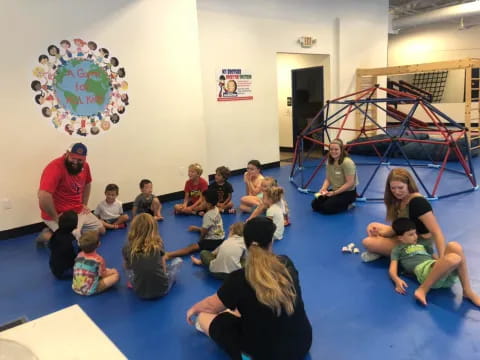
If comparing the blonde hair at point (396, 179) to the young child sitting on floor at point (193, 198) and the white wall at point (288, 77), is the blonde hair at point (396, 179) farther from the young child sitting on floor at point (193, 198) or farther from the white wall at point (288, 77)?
the white wall at point (288, 77)

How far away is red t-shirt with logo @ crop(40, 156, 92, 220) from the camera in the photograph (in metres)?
3.94

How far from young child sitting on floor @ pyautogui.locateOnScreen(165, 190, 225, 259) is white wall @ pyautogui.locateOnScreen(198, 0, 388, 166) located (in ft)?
11.3

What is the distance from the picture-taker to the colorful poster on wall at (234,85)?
686 centimetres

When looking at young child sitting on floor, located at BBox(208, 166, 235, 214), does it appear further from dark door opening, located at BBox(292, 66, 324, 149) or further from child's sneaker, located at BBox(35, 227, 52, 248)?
Answer: dark door opening, located at BBox(292, 66, 324, 149)

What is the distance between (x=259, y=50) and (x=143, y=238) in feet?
18.2

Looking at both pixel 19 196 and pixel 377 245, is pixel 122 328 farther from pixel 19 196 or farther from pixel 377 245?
pixel 19 196

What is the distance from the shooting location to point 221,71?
6809 mm

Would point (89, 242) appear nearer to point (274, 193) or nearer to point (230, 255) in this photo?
point (230, 255)

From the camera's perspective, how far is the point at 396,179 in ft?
9.19

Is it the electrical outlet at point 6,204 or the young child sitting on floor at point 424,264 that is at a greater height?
the electrical outlet at point 6,204

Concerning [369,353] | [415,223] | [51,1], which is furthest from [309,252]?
[51,1]

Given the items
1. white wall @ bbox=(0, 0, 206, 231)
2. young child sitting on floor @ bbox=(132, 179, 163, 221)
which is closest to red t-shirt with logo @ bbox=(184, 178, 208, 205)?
young child sitting on floor @ bbox=(132, 179, 163, 221)

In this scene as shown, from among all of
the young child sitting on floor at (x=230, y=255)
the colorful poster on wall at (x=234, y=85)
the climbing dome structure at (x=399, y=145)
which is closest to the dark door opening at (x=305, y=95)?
the climbing dome structure at (x=399, y=145)

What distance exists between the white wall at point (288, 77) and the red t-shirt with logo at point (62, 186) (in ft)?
20.1
